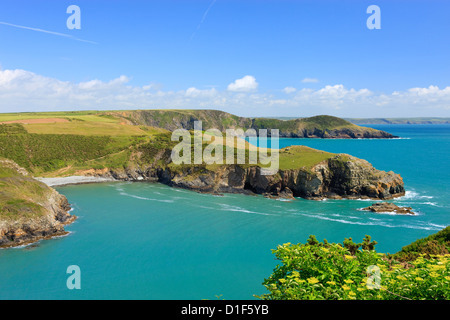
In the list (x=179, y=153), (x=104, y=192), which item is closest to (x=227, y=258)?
(x=104, y=192)

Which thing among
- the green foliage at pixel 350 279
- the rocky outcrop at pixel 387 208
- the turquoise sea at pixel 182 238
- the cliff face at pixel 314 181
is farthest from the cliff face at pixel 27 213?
the rocky outcrop at pixel 387 208

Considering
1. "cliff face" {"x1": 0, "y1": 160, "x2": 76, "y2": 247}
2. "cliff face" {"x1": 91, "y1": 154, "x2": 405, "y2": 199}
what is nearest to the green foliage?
"cliff face" {"x1": 0, "y1": 160, "x2": 76, "y2": 247}

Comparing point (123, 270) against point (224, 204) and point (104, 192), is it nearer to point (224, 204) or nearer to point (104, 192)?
point (224, 204)

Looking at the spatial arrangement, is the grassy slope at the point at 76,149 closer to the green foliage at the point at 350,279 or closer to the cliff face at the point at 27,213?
the cliff face at the point at 27,213

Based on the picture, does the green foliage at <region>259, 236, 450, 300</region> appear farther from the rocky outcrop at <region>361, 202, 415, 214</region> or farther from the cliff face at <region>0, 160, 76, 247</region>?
the rocky outcrop at <region>361, 202, 415, 214</region>

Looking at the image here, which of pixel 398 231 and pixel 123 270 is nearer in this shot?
pixel 123 270
